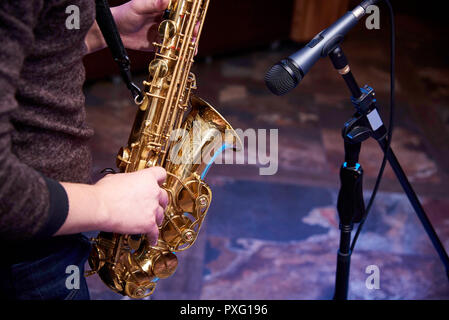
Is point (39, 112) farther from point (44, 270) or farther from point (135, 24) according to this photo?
point (135, 24)

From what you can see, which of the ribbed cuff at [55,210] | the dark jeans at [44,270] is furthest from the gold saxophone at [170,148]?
the ribbed cuff at [55,210]

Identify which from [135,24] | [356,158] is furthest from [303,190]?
[135,24]

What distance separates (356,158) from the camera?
146 cm

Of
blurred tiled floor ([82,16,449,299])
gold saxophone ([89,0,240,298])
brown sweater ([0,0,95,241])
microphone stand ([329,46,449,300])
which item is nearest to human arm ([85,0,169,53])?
gold saxophone ([89,0,240,298])

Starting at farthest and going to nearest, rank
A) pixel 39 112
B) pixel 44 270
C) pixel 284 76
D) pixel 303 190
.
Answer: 1. pixel 303 190
2. pixel 284 76
3. pixel 44 270
4. pixel 39 112

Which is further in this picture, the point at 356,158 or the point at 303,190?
the point at 303,190

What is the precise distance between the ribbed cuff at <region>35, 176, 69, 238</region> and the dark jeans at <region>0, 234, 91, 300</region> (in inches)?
5.5

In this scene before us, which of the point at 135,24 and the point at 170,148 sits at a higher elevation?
the point at 135,24

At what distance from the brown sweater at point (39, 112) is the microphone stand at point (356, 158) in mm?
636

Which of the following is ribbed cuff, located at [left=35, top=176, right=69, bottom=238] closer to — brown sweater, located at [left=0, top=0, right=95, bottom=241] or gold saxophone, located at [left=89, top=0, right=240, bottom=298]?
brown sweater, located at [left=0, top=0, right=95, bottom=241]

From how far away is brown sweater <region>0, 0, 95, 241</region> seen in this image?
2.57 ft

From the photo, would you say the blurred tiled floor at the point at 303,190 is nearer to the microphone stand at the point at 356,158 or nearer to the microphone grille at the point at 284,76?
the microphone stand at the point at 356,158

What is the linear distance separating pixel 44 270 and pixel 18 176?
0.31 metres

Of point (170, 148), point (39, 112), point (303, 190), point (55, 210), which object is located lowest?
point (303, 190)
